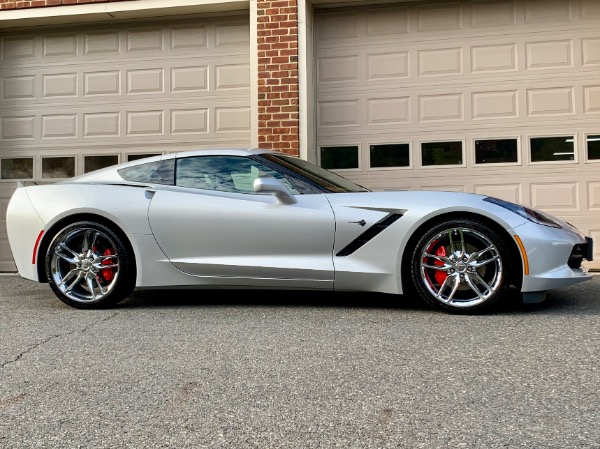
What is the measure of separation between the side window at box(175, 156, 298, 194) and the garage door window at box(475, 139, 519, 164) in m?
3.75

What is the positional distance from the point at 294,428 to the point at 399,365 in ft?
2.99

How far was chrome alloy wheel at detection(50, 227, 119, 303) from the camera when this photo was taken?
4.58 meters

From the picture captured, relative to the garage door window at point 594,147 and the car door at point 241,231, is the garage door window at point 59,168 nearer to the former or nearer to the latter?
the car door at point 241,231

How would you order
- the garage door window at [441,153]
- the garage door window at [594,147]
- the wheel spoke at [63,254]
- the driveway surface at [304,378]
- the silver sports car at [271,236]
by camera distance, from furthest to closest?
the garage door window at [441,153], the garage door window at [594,147], the wheel spoke at [63,254], the silver sports car at [271,236], the driveway surface at [304,378]

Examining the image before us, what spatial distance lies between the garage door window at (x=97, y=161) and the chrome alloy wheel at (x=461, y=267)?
545 cm

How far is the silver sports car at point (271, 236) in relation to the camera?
401 centimetres

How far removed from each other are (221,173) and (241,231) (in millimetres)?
581

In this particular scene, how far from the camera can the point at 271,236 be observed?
4285 millimetres

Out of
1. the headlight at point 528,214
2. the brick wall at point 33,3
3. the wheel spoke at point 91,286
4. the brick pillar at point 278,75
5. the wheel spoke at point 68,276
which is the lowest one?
the wheel spoke at point 91,286

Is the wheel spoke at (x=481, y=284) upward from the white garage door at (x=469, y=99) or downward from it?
downward

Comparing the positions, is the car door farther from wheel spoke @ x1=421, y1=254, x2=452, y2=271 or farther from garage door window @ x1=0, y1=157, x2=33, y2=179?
garage door window @ x1=0, y1=157, x2=33, y2=179

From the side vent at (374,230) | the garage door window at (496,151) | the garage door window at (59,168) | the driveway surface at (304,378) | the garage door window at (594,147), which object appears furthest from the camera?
the garage door window at (59,168)

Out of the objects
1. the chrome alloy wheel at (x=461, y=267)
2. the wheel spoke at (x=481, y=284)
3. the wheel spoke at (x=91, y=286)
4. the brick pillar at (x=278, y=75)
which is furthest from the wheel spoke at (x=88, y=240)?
the brick pillar at (x=278, y=75)

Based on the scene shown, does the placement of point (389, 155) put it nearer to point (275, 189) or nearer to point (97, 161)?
point (275, 189)
